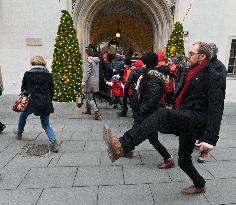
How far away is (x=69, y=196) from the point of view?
353 cm

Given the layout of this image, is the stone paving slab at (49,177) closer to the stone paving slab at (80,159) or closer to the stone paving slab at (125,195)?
the stone paving slab at (80,159)

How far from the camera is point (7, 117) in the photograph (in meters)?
7.78

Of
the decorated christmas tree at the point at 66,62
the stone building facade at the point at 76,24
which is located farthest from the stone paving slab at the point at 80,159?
the stone building facade at the point at 76,24

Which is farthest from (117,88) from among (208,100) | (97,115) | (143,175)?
(208,100)

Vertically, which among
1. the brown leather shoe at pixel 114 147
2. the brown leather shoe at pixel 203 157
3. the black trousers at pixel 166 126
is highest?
the black trousers at pixel 166 126

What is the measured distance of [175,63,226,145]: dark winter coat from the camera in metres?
2.90

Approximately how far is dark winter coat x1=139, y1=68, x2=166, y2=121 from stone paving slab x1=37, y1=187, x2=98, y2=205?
4.92 ft

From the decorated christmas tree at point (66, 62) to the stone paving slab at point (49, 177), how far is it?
5800 mm

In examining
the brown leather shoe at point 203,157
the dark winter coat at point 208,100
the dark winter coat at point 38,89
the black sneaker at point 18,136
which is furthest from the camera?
the black sneaker at point 18,136

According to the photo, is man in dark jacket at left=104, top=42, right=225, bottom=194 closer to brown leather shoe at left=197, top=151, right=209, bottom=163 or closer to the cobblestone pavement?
the cobblestone pavement

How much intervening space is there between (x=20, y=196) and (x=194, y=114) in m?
2.47

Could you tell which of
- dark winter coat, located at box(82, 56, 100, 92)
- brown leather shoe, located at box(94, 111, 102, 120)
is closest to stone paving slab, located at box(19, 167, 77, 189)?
brown leather shoe, located at box(94, 111, 102, 120)

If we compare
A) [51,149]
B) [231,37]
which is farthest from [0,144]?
[231,37]

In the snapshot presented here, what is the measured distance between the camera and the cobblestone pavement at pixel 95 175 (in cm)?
349
